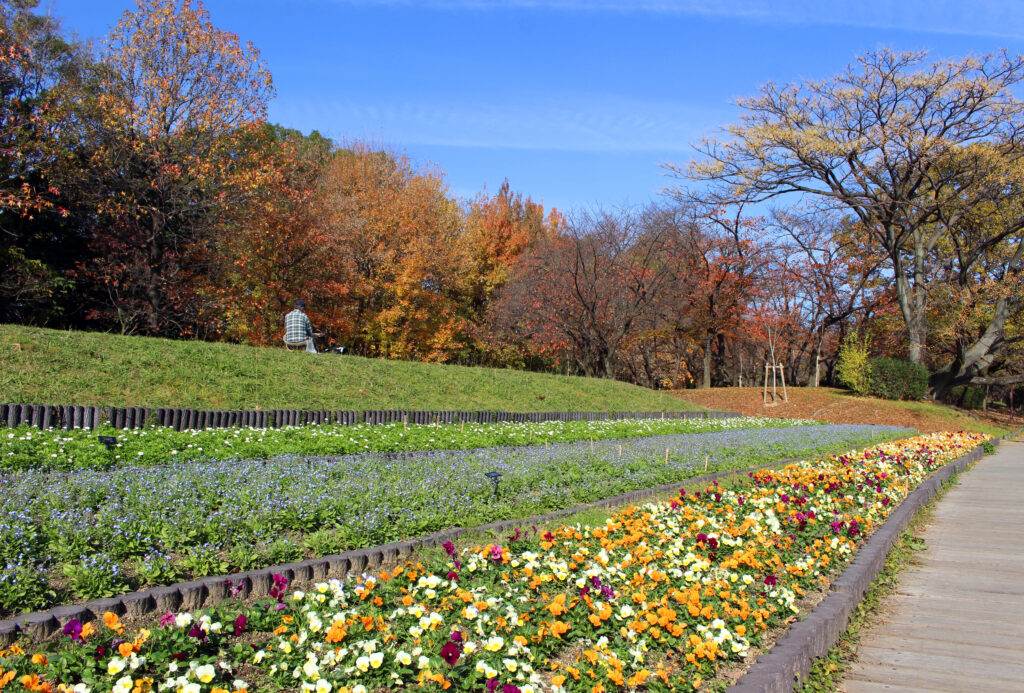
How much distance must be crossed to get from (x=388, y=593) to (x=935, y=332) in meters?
29.8

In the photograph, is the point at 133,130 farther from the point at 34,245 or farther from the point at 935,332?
the point at 935,332

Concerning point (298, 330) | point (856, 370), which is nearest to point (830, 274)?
point (856, 370)

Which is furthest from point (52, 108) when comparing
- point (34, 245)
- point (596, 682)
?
point (596, 682)

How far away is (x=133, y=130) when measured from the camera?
58.7ft

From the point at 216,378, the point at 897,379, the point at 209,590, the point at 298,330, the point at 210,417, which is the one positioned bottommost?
the point at 209,590

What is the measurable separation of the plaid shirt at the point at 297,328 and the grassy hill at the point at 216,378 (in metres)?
1.13

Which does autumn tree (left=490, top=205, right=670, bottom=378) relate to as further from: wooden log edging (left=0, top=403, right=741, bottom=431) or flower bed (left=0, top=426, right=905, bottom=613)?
flower bed (left=0, top=426, right=905, bottom=613)

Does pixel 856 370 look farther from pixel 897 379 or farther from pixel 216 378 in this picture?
pixel 216 378

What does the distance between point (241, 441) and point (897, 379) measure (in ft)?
77.5

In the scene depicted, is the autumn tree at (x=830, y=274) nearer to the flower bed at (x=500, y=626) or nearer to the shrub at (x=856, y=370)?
the shrub at (x=856, y=370)

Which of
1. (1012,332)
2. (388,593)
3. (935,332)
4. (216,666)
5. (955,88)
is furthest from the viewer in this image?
(935,332)

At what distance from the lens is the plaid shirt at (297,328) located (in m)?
15.7

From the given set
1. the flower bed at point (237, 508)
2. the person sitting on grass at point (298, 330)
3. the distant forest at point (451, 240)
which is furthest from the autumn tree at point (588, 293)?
the flower bed at point (237, 508)

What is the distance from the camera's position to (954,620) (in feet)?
14.6
